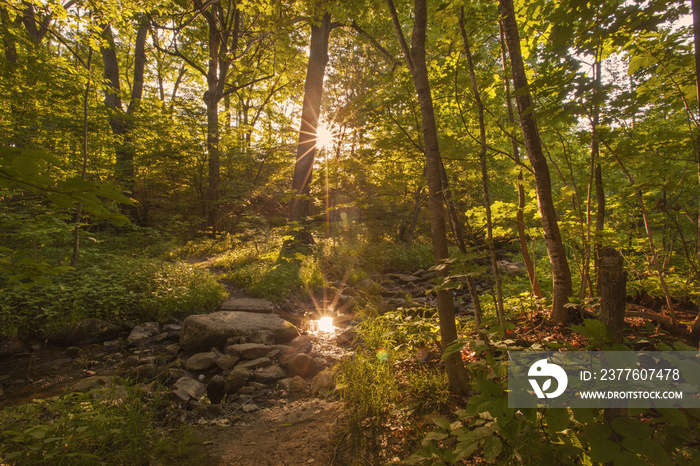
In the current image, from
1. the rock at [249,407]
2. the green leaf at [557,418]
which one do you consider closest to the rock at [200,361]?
the rock at [249,407]

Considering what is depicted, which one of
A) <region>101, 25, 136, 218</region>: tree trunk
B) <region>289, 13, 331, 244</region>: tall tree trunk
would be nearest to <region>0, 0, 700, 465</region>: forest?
<region>289, 13, 331, 244</region>: tall tree trunk

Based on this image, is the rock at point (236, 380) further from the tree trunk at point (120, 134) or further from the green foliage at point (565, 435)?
the tree trunk at point (120, 134)

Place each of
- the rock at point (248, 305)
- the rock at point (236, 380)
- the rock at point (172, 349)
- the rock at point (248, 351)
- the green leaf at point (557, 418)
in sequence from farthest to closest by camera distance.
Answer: the rock at point (248, 305) < the rock at point (172, 349) < the rock at point (248, 351) < the rock at point (236, 380) < the green leaf at point (557, 418)

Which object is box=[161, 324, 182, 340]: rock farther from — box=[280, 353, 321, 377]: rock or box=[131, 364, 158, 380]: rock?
box=[280, 353, 321, 377]: rock

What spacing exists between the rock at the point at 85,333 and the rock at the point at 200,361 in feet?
5.57

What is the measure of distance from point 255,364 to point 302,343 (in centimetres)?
92

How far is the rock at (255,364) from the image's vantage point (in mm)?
3795

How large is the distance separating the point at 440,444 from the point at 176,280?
540 cm

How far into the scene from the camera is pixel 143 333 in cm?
462

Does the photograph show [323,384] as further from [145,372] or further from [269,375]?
[145,372]

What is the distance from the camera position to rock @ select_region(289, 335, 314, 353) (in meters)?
4.41

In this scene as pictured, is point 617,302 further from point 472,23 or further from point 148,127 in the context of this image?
point 148,127

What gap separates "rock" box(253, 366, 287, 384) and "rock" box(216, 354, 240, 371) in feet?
1.44

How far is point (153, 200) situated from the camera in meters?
11.5
